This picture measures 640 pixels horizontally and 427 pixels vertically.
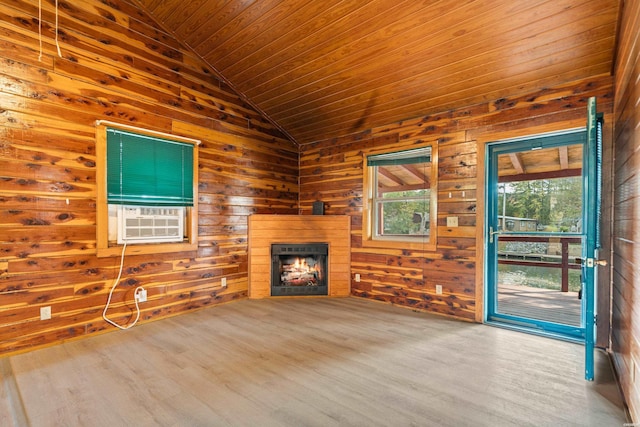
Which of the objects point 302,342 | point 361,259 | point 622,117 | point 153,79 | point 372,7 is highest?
point 372,7

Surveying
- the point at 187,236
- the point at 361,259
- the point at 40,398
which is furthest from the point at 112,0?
the point at 361,259

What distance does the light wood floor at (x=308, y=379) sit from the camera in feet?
5.87

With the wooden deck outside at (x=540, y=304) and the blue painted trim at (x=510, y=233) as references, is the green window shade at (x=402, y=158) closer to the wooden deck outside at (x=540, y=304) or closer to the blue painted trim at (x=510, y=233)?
the blue painted trim at (x=510, y=233)

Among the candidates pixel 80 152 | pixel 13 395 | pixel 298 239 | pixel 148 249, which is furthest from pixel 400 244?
pixel 13 395

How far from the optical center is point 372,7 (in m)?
2.65

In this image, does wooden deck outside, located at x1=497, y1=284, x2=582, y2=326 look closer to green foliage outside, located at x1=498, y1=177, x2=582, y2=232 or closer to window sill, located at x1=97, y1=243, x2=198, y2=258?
green foliage outside, located at x1=498, y1=177, x2=582, y2=232

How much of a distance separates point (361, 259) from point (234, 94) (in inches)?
116

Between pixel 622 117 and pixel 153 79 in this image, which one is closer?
pixel 622 117

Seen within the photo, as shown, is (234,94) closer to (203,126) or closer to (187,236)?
(203,126)

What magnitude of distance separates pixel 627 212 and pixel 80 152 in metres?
4.39

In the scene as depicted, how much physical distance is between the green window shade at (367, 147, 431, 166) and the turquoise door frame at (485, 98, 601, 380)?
74cm

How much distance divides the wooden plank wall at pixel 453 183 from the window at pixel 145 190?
222cm

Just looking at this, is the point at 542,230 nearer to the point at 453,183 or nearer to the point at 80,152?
the point at 453,183

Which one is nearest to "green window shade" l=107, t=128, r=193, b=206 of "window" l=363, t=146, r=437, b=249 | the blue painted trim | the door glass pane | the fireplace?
the fireplace
